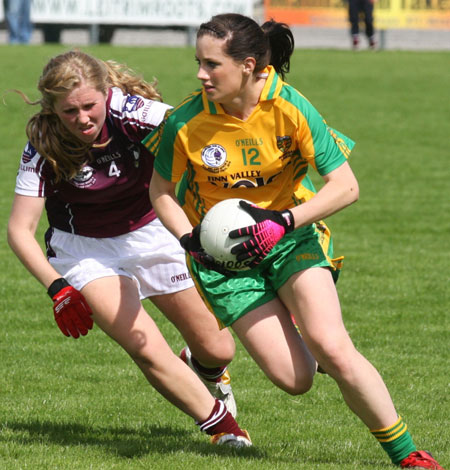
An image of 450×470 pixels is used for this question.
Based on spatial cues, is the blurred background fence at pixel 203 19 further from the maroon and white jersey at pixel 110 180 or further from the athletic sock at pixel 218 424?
the athletic sock at pixel 218 424

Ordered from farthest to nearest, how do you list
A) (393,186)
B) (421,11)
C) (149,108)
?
(421,11) < (393,186) < (149,108)

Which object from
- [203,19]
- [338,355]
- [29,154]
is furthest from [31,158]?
[203,19]

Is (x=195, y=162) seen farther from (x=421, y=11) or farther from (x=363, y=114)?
(x=421, y=11)

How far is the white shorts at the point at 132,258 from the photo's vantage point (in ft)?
16.9

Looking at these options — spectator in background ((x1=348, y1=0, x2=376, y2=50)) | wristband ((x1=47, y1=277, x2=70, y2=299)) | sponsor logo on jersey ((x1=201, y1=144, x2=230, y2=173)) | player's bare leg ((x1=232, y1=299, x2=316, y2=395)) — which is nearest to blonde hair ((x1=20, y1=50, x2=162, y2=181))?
wristband ((x1=47, y1=277, x2=70, y2=299))

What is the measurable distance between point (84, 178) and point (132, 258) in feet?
1.54

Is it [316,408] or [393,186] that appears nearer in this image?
[316,408]

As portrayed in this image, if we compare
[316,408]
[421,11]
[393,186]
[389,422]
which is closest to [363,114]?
[393,186]

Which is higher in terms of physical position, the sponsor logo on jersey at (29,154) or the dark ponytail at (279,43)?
the dark ponytail at (279,43)

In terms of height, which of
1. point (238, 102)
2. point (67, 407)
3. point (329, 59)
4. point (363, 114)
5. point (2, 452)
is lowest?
point (329, 59)

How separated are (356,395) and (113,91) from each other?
73.9 inches

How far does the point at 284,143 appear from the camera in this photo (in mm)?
4668

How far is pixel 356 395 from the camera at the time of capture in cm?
445

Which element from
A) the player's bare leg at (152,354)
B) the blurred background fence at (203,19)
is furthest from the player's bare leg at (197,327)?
the blurred background fence at (203,19)
